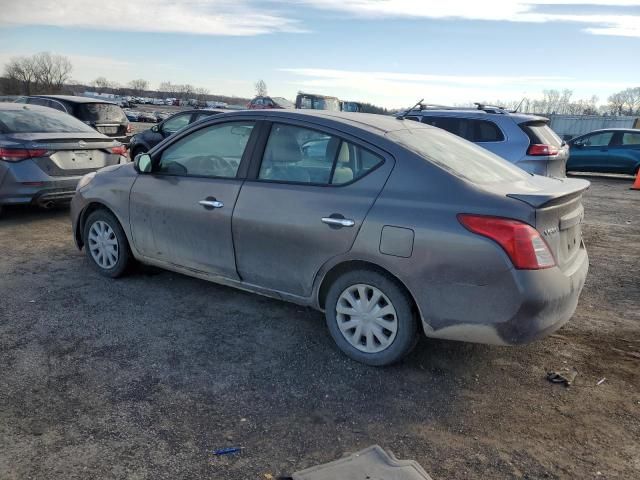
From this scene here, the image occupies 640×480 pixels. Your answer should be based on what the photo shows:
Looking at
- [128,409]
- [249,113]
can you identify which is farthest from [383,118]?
[128,409]

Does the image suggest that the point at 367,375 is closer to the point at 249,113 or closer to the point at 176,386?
the point at 176,386

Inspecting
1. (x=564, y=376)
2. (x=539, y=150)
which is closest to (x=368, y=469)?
(x=564, y=376)

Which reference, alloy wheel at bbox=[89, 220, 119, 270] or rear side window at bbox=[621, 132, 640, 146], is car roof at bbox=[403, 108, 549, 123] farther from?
rear side window at bbox=[621, 132, 640, 146]

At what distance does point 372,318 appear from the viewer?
352cm

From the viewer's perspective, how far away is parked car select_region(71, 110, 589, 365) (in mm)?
3104

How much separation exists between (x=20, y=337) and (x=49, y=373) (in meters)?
0.67

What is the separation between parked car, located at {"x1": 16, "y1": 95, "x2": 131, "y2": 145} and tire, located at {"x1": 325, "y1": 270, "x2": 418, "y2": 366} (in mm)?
9894

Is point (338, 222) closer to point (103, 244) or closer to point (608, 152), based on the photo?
point (103, 244)

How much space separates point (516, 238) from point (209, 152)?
2525 mm

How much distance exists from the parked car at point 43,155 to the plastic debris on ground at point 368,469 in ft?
19.2

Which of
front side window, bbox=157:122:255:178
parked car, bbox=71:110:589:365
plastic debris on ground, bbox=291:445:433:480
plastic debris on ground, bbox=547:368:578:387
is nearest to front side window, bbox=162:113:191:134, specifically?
parked car, bbox=71:110:589:365

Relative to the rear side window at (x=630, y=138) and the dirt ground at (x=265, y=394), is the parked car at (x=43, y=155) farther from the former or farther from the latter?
the rear side window at (x=630, y=138)

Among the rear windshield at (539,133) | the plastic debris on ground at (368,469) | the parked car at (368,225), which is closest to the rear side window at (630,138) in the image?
the rear windshield at (539,133)

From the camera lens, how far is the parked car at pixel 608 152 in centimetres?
1503
